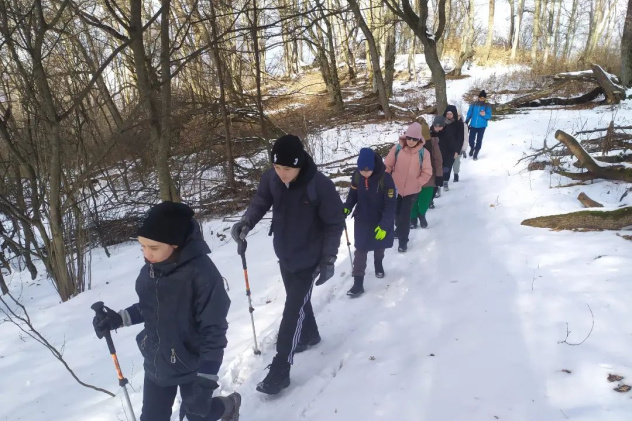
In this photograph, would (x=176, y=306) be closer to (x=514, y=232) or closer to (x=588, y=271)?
(x=588, y=271)

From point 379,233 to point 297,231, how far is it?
1661 mm

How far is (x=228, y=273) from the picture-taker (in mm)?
6996

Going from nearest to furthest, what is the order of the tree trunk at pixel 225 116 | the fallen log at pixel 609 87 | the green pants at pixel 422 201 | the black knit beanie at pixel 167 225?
1. the black knit beanie at pixel 167 225
2. the green pants at pixel 422 201
3. the tree trunk at pixel 225 116
4. the fallen log at pixel 609 87

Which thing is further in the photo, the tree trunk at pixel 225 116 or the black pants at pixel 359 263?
the tree trunk at pixel 225 116

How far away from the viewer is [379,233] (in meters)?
4.54

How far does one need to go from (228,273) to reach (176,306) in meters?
4.78

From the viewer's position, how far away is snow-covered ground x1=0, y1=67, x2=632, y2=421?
109 inches

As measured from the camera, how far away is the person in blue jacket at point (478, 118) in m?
10.2

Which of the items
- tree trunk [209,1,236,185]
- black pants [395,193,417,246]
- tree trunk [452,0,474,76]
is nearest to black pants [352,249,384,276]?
black pants [395,193,417,246]

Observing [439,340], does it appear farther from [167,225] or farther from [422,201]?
[422,201]

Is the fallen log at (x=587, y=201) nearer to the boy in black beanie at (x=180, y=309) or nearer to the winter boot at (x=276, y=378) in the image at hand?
the winter boot at (x=276, y=378)

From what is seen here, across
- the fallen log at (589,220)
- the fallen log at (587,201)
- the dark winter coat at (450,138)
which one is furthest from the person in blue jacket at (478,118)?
the fallen log at (589,220)

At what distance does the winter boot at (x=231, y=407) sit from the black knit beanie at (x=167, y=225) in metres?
1.21

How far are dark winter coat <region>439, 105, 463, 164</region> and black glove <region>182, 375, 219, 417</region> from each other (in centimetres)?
682
